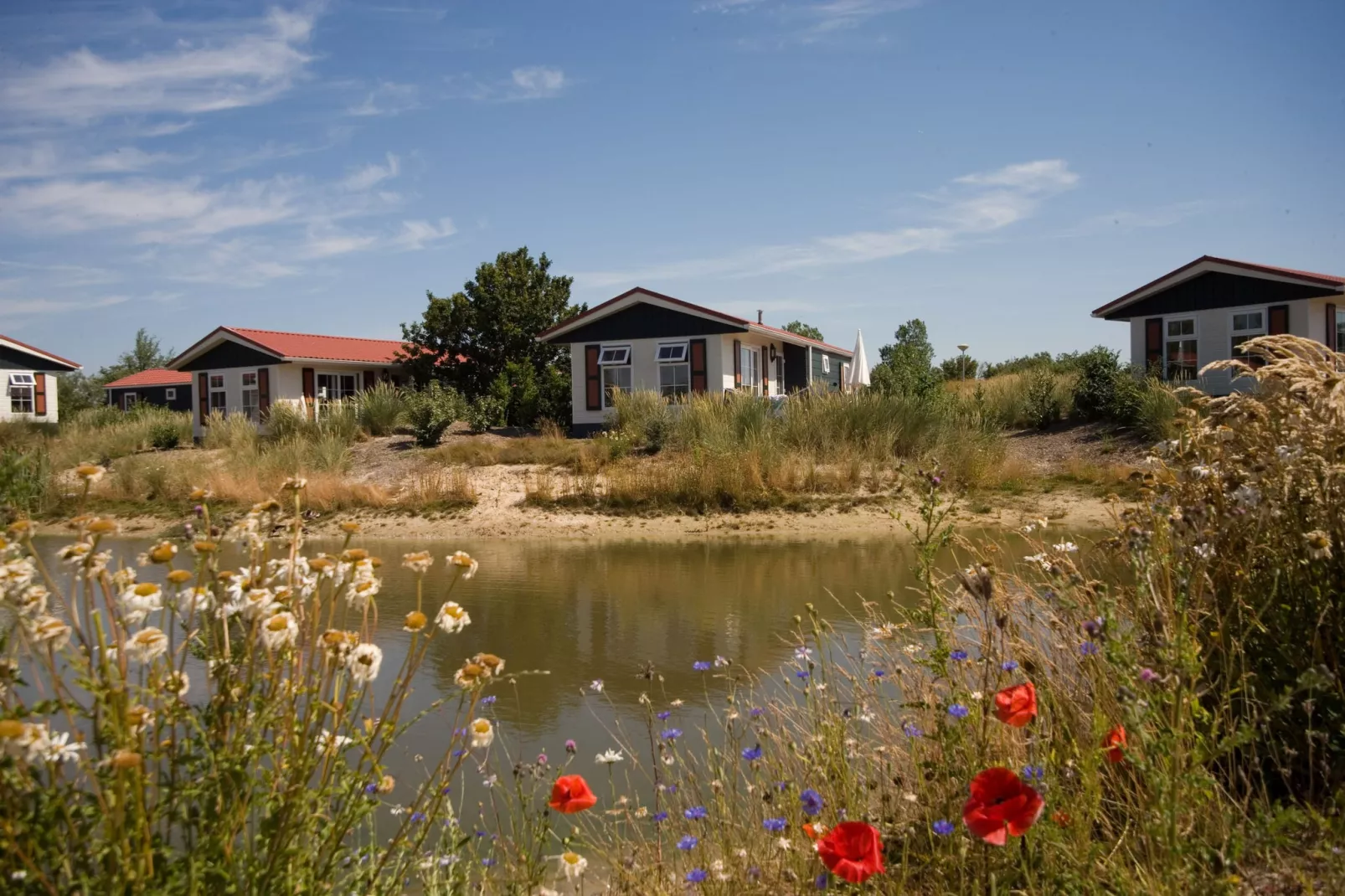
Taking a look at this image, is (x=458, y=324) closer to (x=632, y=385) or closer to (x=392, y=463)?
(x=632, y=385)

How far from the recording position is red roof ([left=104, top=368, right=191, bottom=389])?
45469mm

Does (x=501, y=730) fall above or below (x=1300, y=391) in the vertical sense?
below

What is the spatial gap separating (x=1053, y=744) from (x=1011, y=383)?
971 inches

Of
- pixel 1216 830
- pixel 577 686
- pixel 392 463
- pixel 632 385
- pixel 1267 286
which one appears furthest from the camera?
pixel 632 385

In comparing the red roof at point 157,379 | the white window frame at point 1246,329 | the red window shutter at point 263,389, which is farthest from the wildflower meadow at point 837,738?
the red roof at point 157,379

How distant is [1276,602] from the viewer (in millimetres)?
3221

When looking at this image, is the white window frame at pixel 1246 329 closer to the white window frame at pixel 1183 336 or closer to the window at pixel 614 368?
the white window frame at pixel 1183 336

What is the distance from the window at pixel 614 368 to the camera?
26375mm

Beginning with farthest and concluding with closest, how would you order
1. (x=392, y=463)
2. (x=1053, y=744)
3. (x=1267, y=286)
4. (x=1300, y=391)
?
(x=1267, y=286)
(x=392, y=463)
(x=1300, y=391)
(x=1053, y=744)

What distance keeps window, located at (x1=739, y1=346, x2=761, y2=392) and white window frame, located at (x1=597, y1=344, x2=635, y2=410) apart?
2.92 metres

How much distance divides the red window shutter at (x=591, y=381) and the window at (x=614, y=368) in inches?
4.4

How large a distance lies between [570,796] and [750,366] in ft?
85.4

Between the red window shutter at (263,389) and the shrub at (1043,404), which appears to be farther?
the red window shutter at (263,389)

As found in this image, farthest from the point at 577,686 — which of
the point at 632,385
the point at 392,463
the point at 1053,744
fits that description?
the point at 632,385
